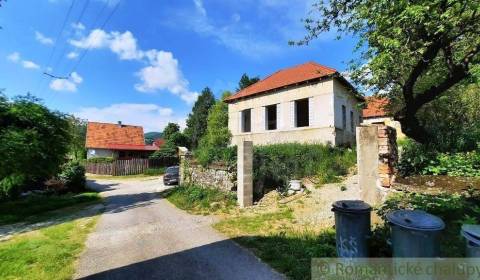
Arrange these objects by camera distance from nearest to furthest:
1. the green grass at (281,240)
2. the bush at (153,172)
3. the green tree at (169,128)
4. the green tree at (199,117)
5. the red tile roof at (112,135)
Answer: the green grass at (281,240) < the bush at (153,172) < the red tile roof at (112,135) < the green tree at (199,117) < the green tree at (169,128)

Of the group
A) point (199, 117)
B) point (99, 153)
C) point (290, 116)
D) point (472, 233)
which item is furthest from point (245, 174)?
point (199, 117)

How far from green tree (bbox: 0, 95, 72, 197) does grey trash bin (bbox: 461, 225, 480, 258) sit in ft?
44.9

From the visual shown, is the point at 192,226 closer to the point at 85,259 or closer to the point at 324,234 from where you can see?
the point at 85,259

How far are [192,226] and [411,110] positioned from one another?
7.32 meters

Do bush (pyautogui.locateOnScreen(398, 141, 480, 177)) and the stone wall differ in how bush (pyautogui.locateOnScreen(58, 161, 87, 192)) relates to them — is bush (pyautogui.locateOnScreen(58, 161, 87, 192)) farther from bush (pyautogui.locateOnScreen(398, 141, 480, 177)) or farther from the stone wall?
bush (pyautogui.locateOnScreen(398, 141, 480, 177))

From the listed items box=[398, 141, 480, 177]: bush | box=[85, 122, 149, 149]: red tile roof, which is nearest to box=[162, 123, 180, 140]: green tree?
box=[85, 122, 149, 149]: red tile roof

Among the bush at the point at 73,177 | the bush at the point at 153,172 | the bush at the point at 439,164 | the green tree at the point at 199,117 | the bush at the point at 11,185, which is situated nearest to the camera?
the bush at the point at 439,164

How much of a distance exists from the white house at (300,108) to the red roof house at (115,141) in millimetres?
24838

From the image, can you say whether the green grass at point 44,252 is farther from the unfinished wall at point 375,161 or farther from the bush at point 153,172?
the bush at point 153,172

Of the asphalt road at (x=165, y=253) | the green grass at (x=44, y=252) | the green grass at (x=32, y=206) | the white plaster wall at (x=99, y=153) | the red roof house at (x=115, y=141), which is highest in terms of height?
the red roof house at (x=115, y=141)

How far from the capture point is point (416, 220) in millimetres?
3488

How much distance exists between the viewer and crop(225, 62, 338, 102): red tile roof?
18.4m

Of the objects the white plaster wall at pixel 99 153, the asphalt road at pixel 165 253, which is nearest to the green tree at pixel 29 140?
the asphalt road at pixel 165 253

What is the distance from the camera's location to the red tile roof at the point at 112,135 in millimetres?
40750
